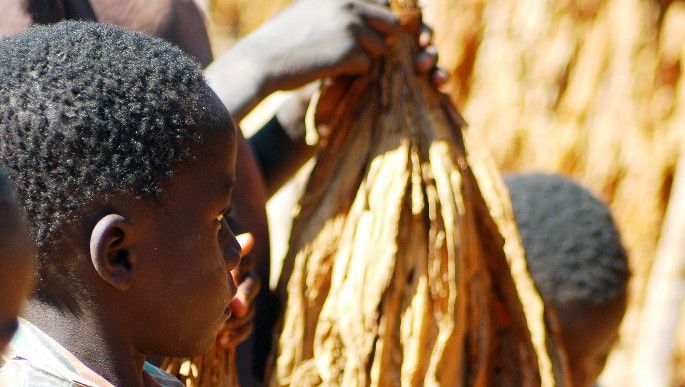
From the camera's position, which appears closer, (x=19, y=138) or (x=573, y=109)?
(x=19, y=138)

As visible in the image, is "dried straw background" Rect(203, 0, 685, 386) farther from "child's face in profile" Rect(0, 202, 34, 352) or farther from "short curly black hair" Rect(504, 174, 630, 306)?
"child's face in profile" Rect(0, 202, 34, 352)

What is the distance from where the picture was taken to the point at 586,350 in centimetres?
292

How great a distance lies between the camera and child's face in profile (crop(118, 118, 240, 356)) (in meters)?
1.58

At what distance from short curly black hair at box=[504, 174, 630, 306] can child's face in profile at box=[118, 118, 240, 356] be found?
1454 mm

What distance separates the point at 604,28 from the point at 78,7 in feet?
13.7

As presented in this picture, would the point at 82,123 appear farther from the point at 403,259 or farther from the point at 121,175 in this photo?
the point at 403,259

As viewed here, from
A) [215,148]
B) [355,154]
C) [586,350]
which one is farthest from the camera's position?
[586,350]

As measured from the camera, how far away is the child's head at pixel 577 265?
295 cm

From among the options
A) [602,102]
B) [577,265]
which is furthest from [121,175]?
[602,102]

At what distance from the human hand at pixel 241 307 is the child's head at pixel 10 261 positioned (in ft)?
2.82

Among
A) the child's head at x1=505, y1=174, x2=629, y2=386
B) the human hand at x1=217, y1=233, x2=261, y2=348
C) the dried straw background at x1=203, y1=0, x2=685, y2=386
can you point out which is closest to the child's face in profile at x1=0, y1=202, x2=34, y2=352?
the human hand at x1=217, y1=233, x2=261, y2=348

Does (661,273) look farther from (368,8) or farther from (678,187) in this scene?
(368,8)

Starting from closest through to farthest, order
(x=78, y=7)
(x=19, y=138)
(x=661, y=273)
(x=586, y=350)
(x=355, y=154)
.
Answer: (x=19, y=138)
(x=78, y=7)
(x=355, y=154)
(x=586, y=350)
(x=661, y=273)

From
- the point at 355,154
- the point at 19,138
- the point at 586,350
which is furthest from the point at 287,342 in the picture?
the point at 586,350
